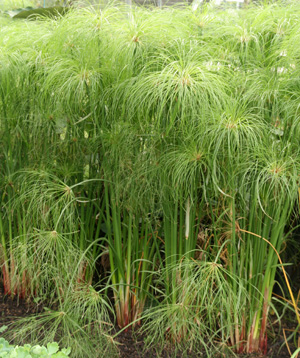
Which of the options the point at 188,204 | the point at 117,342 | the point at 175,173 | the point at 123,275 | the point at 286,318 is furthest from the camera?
the point at 286,318

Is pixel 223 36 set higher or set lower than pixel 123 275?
higher

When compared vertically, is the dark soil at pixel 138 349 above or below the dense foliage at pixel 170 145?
below

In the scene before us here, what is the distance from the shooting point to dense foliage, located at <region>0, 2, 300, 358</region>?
1896 millimetres

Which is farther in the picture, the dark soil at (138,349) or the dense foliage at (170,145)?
the dark soil at (138,349)

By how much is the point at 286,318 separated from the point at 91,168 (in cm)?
134

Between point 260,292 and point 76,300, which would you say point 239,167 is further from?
point 76,300

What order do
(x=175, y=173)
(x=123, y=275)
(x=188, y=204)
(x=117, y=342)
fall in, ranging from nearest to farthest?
(x=175, y=173), (x=188, y=204), (x=117, y=342), (x=123, y=275)

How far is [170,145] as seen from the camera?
207 centimetres

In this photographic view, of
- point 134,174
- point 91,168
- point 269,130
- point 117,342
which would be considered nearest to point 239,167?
point 269,130

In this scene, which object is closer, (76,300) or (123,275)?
(76,300)

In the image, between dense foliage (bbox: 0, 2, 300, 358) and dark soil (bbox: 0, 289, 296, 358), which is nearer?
dense foliage (bbox: 0, 2, 300, 358)

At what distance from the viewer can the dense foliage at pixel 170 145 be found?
6.22 ft

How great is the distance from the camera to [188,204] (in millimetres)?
2078

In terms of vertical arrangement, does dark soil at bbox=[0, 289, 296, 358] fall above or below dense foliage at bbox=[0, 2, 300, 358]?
below
